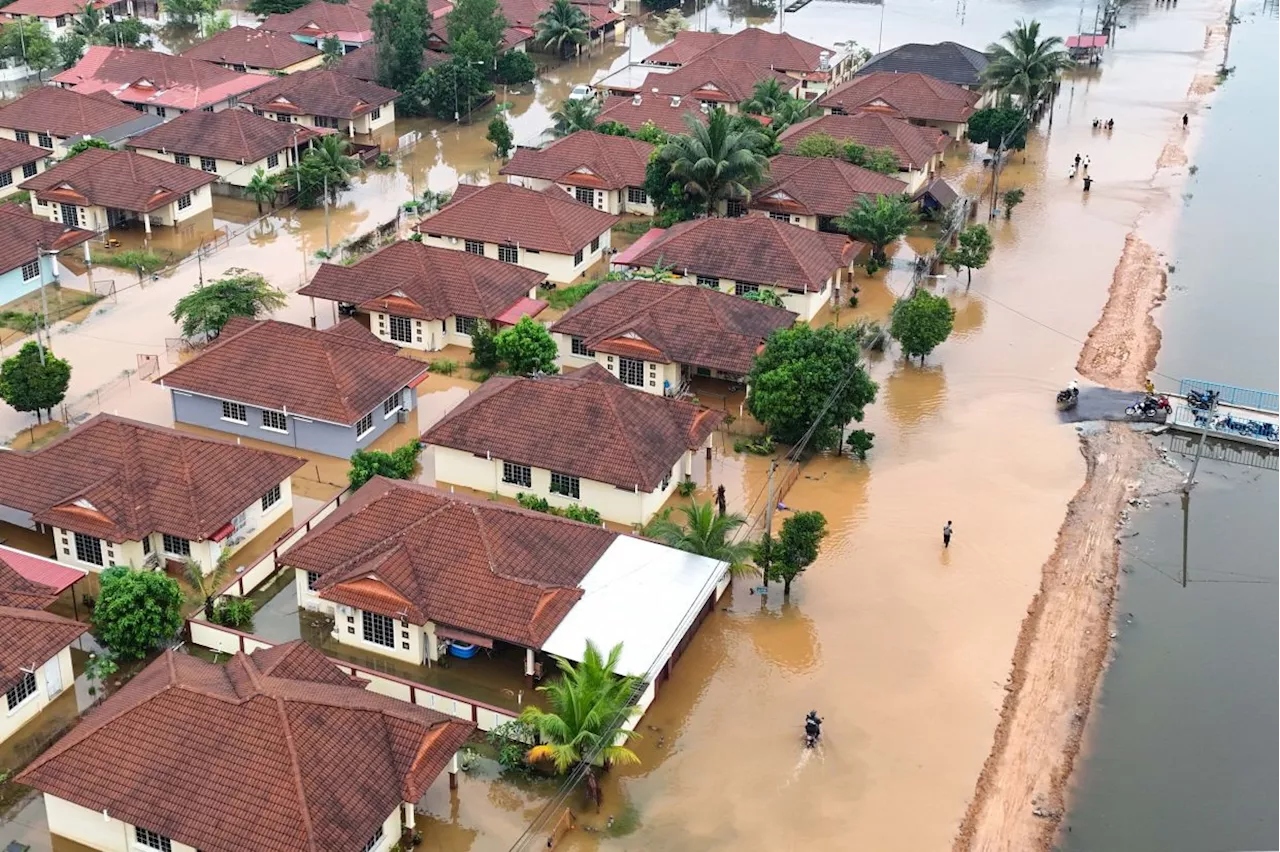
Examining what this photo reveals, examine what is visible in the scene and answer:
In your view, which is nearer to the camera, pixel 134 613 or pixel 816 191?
pixel 134 613

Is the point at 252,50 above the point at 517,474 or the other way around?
above

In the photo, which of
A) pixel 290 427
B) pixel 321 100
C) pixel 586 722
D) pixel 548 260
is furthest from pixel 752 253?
pixel 321 100

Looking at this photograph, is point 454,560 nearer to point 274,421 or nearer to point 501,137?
point 274,421

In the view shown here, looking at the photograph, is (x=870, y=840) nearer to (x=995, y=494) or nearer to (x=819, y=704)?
(x=819, y=704)

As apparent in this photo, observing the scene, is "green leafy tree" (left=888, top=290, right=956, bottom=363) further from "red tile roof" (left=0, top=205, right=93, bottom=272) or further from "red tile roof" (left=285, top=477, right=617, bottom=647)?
"red tile roof" (left=0, top=205, right=93, bottom=272)

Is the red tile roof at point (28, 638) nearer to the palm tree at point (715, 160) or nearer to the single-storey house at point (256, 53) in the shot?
the palm tree at point (715, 160)

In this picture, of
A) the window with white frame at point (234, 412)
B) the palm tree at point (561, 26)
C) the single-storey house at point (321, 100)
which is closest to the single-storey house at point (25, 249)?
the window with white frame at point (234, 412)
